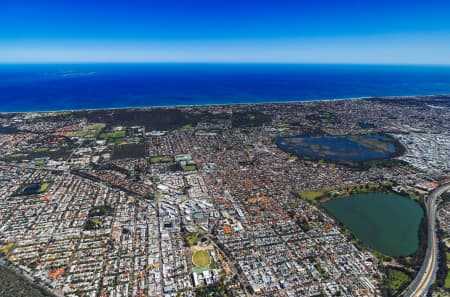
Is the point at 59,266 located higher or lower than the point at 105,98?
lower

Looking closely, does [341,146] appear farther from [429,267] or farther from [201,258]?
[201,258]

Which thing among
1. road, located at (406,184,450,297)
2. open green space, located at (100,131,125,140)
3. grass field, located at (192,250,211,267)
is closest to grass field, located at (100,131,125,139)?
open green space, located at (100,131,125,140)

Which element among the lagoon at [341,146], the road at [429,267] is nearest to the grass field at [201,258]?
the road at [429,267]

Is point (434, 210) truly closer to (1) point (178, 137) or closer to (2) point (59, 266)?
(2) point (59, 266)

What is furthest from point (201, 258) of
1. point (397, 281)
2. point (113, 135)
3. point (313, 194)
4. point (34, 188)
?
point (113, 135)

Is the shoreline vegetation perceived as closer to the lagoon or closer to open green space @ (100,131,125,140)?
the lagoon

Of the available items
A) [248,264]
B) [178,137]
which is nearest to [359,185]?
[248,264]

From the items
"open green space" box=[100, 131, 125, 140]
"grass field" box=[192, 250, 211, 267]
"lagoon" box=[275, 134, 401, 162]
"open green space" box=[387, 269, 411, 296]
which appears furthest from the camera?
"open green space" box=[100, 131, 125, 140]
